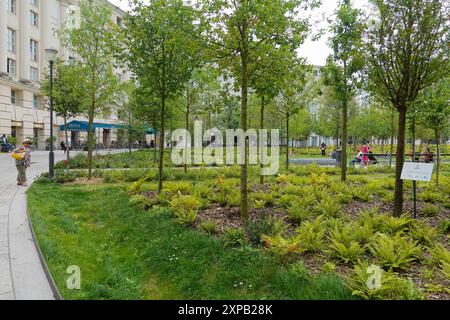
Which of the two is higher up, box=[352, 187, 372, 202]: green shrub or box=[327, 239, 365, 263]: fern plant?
box=[352, 187, 372, 202]: green shrub

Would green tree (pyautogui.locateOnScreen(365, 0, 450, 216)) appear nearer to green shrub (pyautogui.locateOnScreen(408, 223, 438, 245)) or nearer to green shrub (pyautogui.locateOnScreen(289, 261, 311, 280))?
green shrub (pyautogui.locateOnScreen(408, 223, 438, 245))

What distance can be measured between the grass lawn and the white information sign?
347 centimetres

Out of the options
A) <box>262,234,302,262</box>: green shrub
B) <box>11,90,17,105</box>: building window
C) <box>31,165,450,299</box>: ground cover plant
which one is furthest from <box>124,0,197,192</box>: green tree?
<box>11,90,17,105</box>: building window

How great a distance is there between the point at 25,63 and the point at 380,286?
46.1 metres

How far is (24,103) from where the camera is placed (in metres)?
38.8

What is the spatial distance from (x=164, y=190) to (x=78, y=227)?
2.85m

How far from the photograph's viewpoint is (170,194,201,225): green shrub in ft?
23.6

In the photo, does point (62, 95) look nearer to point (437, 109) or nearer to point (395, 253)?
point (437, 109)

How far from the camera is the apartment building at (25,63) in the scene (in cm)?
3591

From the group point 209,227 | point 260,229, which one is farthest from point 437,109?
point 209,227

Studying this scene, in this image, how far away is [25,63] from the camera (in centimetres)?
3956

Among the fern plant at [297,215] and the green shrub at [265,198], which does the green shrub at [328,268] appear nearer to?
the fern plant at [297,215]
